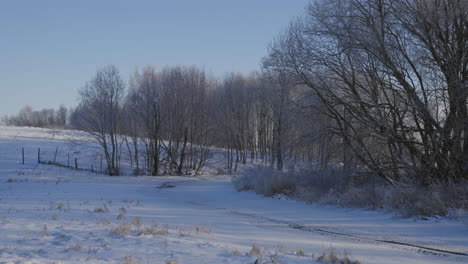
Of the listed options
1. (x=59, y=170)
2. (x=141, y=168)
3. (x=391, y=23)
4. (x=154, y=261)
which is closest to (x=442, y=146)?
(x=391, y=23)

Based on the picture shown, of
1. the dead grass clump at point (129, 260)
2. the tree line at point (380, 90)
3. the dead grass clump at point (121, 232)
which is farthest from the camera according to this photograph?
the tree line at point (380, 90)

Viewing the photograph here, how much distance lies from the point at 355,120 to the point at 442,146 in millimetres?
3166

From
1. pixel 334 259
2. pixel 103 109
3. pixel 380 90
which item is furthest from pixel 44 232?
pixel 103 109

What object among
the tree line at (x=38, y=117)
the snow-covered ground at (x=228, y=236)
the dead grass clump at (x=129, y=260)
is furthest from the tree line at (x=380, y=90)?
the tree line at (x=38, y=117)

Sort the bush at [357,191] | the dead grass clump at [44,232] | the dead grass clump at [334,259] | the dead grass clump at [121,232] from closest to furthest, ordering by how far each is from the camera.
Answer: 1. the dead grass clump at [334,259]
2. the dead grass clump at [44,232]
3. the dead grass clump at [121,232]
4. the bush at [357,191]

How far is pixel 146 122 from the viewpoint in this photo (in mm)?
43031

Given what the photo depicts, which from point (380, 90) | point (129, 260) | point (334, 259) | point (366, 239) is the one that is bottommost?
point (366, 239)

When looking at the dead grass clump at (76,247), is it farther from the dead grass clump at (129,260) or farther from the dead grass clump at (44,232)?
the dead grass clump at (44,232)

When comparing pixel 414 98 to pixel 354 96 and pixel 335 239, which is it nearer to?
pixel 354 96

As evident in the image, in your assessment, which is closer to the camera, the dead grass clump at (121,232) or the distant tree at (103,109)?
the dead grass clump at (121,232)

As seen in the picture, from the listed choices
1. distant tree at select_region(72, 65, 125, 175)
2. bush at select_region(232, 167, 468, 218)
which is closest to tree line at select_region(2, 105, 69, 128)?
distant tree at select_region(72, 65, 125, 175)

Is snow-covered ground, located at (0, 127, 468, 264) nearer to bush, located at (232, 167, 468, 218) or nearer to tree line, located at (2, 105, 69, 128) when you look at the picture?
bush, located at (232, 167, 468, 218)

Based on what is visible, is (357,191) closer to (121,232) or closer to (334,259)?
(334,259)

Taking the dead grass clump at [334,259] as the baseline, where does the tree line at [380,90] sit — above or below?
above
